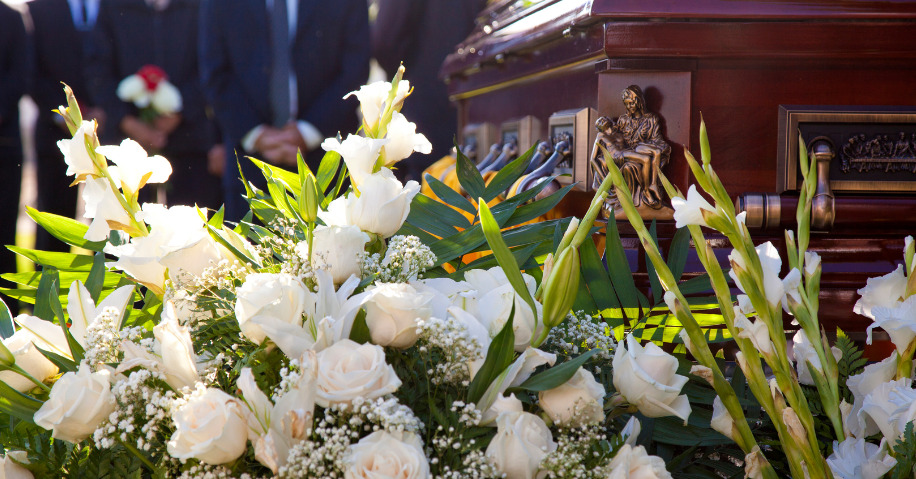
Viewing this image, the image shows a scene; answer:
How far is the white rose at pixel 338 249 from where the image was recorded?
1.85 ft

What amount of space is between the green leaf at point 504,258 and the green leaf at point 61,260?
48 cm

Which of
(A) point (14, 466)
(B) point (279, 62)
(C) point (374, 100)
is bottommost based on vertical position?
(B) point (279, 62)

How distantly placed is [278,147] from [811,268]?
3158mm

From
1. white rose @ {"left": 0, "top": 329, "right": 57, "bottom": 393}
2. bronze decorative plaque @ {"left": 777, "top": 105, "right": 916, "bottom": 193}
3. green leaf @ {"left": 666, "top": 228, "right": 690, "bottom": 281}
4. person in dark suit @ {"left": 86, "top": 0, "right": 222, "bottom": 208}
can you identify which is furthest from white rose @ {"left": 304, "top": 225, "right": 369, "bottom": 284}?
person in dark suit @ {"left": 86, "top": 0, "right": 222, "bottom": 208}

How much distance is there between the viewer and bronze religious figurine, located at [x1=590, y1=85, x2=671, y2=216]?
989mm

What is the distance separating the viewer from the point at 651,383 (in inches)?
20.4

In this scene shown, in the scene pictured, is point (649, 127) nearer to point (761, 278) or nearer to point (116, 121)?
point (761, 278)

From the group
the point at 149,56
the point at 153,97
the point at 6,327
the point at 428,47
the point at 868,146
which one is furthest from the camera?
the point at 149,56

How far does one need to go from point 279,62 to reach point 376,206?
11.2ft

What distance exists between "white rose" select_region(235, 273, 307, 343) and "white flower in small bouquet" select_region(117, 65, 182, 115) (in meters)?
3.95

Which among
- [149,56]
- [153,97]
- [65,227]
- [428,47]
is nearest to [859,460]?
[65,227]

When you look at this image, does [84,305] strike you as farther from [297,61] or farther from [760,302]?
[297,61]

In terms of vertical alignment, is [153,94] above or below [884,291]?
below

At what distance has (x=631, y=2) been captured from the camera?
39.0 inches
